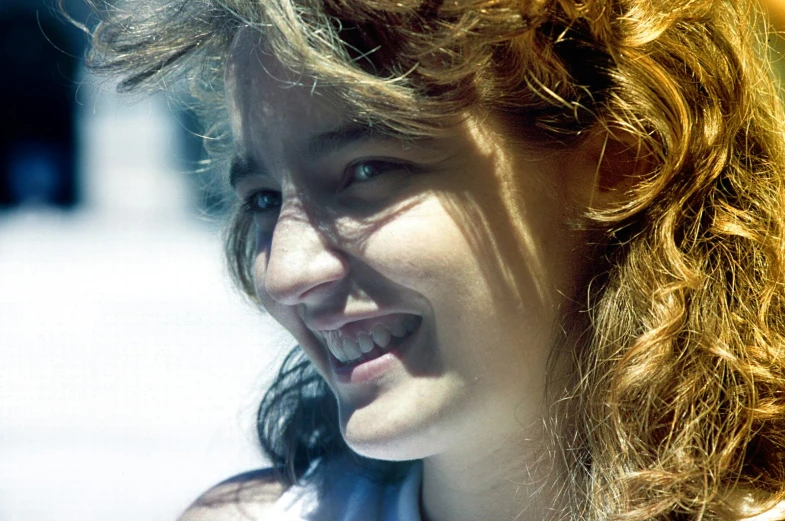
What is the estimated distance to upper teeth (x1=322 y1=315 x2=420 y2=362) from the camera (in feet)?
3.58

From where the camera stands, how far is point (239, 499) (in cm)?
147

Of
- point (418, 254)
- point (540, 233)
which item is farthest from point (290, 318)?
point (540, 233)

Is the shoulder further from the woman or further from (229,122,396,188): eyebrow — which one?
(229,122,396,188): eyebrow

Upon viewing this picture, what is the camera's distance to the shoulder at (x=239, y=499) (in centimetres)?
144

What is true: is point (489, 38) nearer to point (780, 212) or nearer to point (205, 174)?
point (780, 212)

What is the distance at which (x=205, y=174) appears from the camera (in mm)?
1703

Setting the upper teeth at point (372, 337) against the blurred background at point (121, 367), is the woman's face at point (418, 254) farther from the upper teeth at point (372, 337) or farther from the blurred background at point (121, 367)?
the blurred background at point (121, 367)

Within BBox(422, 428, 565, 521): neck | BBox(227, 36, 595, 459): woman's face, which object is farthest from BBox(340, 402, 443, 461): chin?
BBox(422, 428, 565, 521): neck

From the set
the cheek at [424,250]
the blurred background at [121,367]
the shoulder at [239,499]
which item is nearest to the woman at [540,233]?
the cheek at [424,250]

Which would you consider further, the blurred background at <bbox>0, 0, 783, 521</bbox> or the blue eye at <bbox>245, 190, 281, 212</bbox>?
the blurred background at <bbox>0, 0, 783, 521</bbox>

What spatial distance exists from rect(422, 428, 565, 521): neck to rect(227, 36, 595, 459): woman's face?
65mm

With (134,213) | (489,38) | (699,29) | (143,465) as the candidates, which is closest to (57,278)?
(143,465)

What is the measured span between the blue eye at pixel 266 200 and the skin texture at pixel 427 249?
40 millimetres

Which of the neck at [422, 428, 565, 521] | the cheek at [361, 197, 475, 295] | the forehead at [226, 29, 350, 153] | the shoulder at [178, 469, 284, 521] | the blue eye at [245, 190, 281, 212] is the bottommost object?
the neck at [422, 428, 565, 521]
